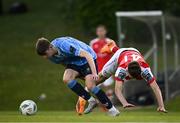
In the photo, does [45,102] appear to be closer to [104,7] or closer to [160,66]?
[160,66]

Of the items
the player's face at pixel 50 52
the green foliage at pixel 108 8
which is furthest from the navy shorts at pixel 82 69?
the green foliage at pixel 108 8

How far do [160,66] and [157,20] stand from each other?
2.84 metres

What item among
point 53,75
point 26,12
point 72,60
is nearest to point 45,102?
point 53,75

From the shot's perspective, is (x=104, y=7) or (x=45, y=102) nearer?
(x=45, y=102)

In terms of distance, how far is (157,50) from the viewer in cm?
3156

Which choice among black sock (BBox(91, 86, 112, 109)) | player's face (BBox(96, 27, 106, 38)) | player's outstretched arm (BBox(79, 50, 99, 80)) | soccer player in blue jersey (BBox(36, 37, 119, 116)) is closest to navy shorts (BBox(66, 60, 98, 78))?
soccer player in blue jersey (BBox(36, 37, 119, 116))

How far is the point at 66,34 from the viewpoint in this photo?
4134 cm

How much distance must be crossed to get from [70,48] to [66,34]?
71.4ft

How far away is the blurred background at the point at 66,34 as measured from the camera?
3006 centimetres

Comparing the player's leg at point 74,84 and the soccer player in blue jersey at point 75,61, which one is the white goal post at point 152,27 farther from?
the player's leg at point 74,84

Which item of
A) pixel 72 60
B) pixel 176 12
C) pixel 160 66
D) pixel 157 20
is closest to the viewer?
pixel 72 60

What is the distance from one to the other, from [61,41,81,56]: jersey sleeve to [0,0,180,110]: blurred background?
9810 mm

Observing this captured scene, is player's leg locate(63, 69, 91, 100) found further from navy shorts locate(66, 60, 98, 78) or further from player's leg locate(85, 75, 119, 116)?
player's leg locate(85, 75, 119, 116)

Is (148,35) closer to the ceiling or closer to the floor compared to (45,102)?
closer to the ceiling
